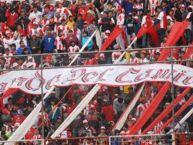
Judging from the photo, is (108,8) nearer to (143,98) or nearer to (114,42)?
(114,42)

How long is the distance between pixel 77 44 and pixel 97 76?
12.2m

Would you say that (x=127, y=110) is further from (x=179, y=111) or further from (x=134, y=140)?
(x=179, y=111)

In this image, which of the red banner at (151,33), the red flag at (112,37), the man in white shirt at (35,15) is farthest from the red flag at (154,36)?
the man in white shirt at (35,15)

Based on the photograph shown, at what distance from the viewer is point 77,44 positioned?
130 ft

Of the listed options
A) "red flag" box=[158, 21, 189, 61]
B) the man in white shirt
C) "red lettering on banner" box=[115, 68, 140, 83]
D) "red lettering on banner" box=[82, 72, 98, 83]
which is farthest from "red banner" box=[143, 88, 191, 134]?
the man in white shirt

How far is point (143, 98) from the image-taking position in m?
27.2

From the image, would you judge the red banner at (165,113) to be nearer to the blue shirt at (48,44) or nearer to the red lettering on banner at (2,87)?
the red lettering on banner at (2,87)

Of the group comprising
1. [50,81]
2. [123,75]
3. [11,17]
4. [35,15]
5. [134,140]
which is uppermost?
[123,75]

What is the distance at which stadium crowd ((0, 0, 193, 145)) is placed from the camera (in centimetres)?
A: 2728

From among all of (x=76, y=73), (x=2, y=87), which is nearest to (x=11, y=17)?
(x=2, y=87)

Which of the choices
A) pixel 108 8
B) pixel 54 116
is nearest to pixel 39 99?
pixel 54 116

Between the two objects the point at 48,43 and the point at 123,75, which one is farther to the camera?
the point at 48,43

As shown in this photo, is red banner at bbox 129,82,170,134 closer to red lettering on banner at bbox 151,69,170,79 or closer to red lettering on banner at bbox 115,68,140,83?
red lettering on banner at bbox 151,69,170,79

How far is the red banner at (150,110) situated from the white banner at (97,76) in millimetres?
240
